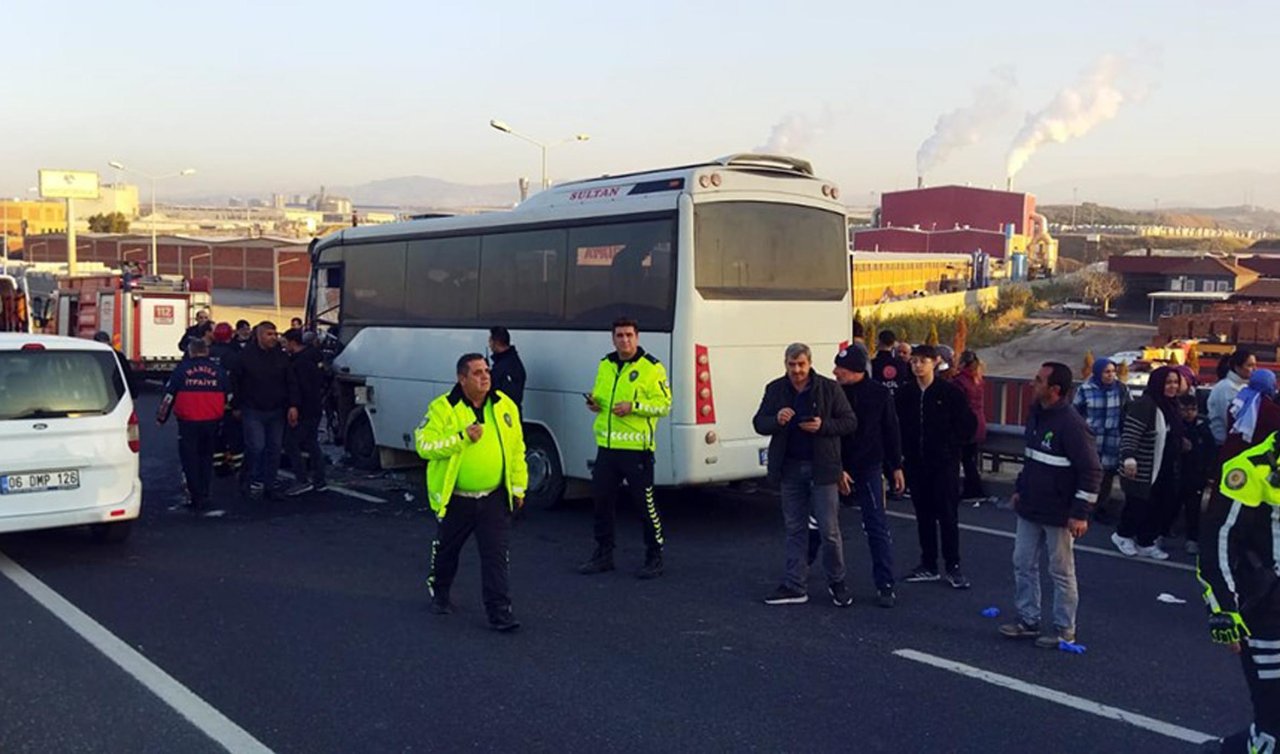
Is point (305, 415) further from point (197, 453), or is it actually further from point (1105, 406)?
point (1105, 406)

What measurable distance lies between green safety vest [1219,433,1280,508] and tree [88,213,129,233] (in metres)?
119

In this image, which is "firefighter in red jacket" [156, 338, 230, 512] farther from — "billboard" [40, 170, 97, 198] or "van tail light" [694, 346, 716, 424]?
"billboard" [40, 170, 97, 198]

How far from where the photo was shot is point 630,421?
328 inches

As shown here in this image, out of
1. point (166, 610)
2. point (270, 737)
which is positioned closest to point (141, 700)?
point (270, 737)

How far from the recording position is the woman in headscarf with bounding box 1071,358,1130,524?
10.1 meters

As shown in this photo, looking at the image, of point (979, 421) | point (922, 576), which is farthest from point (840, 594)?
point (979, 421)

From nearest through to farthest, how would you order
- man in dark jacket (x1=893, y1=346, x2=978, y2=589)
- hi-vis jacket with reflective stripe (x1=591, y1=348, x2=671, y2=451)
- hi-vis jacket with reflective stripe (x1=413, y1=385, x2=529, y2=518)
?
hi-vis jacket with reflective stripe (x1=413, y1=385, x2=529, y2=518), man in dark jacket (x1=893, y1=346, x2=978, y2=589), hi-vis jacket with reflective stripe (x1=591, y1=348, x2=671, y2=451)

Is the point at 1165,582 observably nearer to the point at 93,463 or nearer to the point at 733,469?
the point at 733,469

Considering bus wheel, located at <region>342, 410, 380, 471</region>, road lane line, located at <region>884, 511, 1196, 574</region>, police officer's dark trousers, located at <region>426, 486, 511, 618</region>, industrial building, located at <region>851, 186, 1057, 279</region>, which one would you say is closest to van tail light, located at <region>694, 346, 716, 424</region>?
road lane line, located at <region>884, 511, 1196, 574</region>

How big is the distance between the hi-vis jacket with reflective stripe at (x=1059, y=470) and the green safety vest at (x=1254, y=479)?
2.44m

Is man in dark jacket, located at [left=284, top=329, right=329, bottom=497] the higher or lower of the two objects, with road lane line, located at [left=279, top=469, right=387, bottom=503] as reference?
higher

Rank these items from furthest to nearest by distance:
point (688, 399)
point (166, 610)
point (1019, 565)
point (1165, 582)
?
point (688, 399) → point (1165, 582) → point (166, 610) → point (1019, 565)

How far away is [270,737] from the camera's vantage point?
17.2 ft

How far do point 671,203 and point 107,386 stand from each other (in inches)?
192
